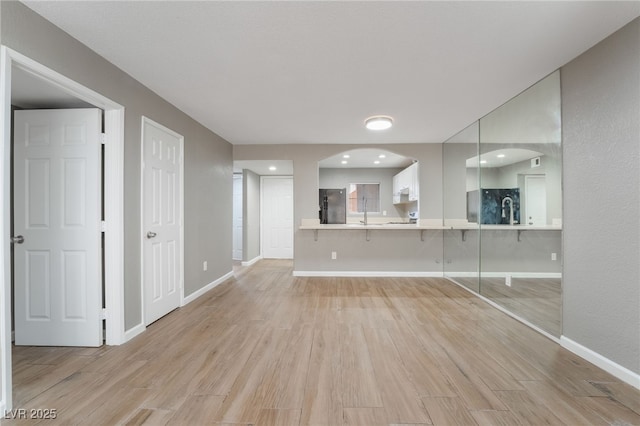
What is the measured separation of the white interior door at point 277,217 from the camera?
6820 mm

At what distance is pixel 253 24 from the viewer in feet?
5.66

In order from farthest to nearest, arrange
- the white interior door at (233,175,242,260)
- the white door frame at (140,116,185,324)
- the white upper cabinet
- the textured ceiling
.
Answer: the white interior door at (233,175,242,260)
the white upper cabinet
the white door frame at (140,116,185,324)
the textured ceiling

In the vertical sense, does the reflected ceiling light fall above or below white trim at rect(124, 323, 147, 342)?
above

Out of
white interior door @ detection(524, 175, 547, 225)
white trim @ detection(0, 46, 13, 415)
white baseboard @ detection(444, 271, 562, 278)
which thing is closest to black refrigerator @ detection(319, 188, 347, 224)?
white baseboard @ detection(444, 271, 562, 278)

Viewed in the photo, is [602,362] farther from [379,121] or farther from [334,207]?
[334,207]

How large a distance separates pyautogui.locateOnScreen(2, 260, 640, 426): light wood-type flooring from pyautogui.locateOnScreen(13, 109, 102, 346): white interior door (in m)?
0.23

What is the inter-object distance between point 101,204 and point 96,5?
4.70ft

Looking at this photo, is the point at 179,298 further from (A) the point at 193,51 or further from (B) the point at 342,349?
(A) the point at 193,51

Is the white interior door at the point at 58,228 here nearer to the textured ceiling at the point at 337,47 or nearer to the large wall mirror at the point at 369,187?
the textured ceiling at the point at 337,47

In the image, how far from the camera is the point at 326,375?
6.08 ft

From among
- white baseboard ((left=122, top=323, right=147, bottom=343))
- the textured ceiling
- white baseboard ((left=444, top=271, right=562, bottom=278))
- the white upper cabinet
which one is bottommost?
white baseboard ((left=122, top=323, right=147, bottom=343))

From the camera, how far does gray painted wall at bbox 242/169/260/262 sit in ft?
19.5

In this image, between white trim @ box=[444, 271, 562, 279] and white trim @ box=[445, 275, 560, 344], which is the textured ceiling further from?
white trim @ box=[445, 275, 560, 344]

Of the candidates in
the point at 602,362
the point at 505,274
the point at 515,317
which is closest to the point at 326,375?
the point at 602,362
